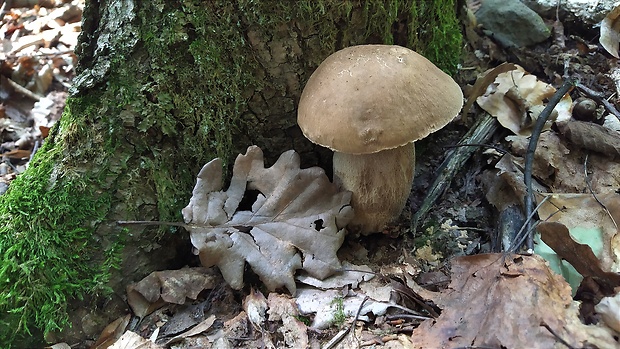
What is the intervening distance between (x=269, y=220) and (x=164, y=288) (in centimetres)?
61

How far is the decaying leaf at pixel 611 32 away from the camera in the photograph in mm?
3174

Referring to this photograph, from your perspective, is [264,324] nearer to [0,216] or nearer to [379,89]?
[379,89]

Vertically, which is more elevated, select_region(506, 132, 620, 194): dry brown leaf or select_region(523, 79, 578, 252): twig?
select_region(523, 79, 578, 252): twig

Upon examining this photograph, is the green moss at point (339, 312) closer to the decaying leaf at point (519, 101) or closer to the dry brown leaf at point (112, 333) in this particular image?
the dry brown leaf at point (112, 333)

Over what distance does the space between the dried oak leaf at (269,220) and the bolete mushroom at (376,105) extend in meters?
0.29

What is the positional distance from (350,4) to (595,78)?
189 cm

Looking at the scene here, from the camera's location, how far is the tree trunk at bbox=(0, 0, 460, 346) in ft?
6.81

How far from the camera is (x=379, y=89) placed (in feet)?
6.36

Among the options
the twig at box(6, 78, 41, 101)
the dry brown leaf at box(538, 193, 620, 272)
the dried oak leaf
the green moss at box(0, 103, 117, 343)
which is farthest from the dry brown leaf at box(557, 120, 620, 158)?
the twig at box(6, 78, 41, 101)

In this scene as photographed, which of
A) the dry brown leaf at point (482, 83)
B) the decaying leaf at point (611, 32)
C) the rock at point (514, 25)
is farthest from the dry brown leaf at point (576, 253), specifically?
the rock at point (514, 25)

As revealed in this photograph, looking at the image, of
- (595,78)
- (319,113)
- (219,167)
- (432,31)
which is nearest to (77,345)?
(219,167)

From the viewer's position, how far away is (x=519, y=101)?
→ 297 cm

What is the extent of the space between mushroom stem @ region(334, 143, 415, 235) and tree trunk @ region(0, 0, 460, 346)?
541mm

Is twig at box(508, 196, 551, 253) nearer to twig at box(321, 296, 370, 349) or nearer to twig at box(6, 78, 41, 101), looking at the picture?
twig at box(321, 296, 370, 349)
